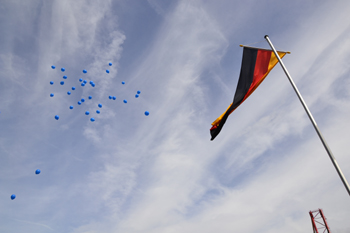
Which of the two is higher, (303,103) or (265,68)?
(265,68)

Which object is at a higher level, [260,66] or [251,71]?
[260,66]

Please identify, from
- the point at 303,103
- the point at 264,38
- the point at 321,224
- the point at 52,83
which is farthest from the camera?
the point at 321,224

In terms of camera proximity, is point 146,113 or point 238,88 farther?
point 146,113

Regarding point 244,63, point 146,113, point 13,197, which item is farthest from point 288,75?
point 13,197

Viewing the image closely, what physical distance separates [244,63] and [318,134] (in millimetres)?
5114

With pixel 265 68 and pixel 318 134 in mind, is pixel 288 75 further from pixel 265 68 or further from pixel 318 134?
pixel 318 134

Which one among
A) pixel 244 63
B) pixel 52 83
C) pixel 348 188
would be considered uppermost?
pixel 52 83

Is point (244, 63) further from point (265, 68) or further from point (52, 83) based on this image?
point (52, 83)

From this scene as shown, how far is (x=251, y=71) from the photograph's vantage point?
11.8 meters

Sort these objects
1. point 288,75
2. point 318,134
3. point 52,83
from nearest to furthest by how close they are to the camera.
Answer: point 318,134, point 288,75, point 52,83

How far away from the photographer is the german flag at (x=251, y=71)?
38.1ft

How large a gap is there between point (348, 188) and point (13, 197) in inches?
773

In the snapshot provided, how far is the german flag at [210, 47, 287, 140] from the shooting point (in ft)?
38.1

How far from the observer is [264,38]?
1158 cm
